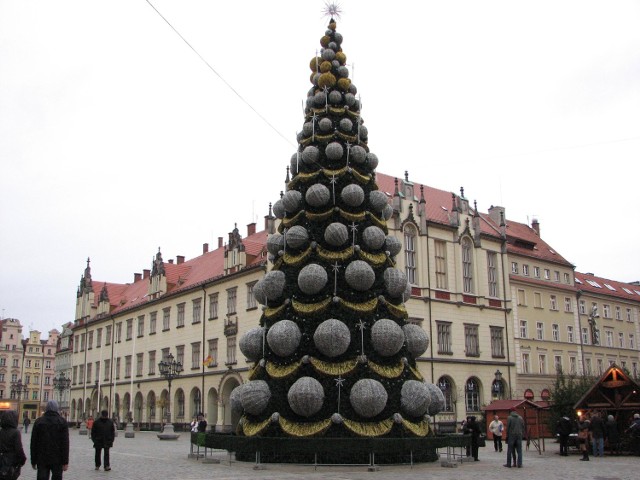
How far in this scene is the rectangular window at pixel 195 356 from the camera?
169 ft

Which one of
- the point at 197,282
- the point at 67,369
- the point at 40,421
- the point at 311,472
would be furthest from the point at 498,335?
the point at 67,369

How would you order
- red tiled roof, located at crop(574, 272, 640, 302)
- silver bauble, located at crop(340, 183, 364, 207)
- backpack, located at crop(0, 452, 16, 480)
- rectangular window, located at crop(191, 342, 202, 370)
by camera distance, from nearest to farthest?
backpack, located at crop(0, 452, 16, 480) < silver bauble, located at crop(340, 183, 364, 207) < rectangular window, located at crop(191, 342, 202, 370) < red tiled roof, located at crop(574, 272, 640, 302)

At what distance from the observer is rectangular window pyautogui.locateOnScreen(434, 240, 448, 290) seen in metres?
46.5


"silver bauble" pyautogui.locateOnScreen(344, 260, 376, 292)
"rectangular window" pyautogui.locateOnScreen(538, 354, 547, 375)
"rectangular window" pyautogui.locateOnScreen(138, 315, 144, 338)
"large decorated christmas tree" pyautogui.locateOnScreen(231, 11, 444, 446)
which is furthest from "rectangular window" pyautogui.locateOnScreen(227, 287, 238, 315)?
"silver bauble" pyautogui.locateOnScreen(344, 260, 376, 292)

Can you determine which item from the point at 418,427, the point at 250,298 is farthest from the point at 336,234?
the point at 250,298

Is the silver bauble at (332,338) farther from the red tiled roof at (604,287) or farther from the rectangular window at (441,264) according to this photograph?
the red tiled roof at (604,287)

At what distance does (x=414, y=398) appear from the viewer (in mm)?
18047

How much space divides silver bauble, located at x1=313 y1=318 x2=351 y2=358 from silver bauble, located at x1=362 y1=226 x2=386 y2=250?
271cm

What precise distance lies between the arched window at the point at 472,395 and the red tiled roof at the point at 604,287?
19458 millimetres

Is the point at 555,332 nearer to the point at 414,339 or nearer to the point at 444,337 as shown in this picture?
the point at 444,337

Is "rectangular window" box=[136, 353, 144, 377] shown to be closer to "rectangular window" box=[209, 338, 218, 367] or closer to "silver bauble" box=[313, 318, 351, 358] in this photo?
"rectangular window" box=[209, 338, 218, 367]

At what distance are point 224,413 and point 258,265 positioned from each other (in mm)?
10640

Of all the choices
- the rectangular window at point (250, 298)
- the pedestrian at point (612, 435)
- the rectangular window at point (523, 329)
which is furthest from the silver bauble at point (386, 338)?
the rectangular window at point (523, 329)

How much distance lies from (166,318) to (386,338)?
4197cm
